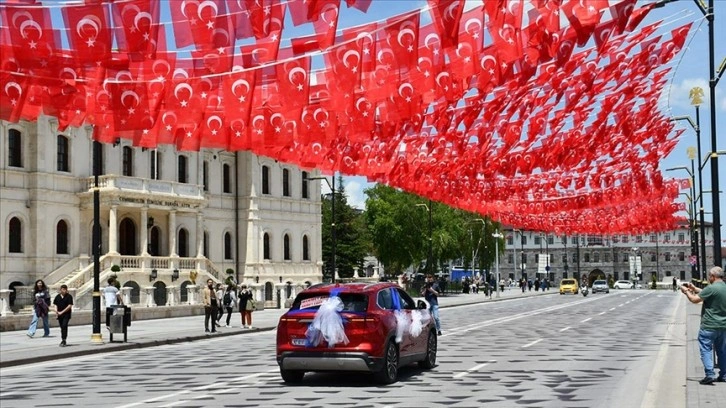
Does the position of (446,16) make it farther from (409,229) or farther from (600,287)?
(600,287)

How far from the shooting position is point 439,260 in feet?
292

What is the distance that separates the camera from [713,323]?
14.0m

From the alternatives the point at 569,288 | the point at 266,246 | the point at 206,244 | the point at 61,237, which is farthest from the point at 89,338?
the point at 569,288

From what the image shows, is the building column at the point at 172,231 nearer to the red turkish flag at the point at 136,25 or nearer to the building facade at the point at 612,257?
the red turkish flag at the point at 136,25

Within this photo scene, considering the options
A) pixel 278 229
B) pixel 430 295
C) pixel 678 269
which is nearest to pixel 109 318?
pixel 430 295

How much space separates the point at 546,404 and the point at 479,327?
21.6 meters

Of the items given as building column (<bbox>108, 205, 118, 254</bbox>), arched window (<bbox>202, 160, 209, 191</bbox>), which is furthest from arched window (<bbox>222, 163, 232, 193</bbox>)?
building column (<bbox>108, 205, 118, 254</bbox>)

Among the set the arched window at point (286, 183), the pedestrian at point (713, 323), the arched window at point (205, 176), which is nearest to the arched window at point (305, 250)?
the arched window at point (286, 183)

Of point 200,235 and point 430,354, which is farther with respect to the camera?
point 200,235

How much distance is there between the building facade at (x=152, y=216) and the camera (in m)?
48.6

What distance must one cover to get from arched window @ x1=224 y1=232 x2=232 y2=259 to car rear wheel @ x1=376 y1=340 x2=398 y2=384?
49944mm

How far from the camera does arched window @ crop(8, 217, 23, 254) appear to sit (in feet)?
157

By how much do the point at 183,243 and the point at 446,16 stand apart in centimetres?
5308

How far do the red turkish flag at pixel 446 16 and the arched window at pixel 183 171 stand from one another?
52335 mm
